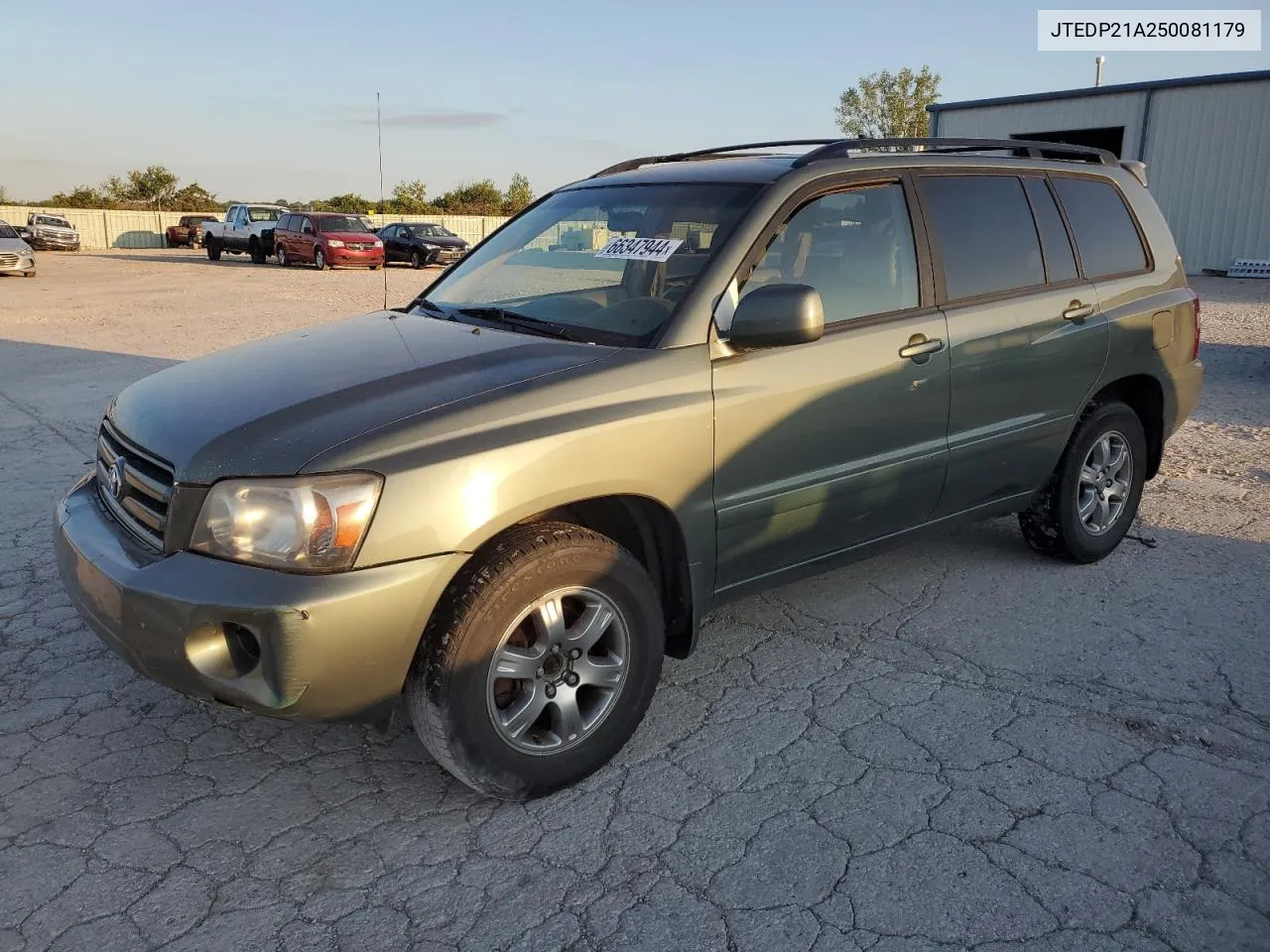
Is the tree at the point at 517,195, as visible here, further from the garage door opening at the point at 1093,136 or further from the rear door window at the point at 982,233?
the rear door window at the point at 982,233

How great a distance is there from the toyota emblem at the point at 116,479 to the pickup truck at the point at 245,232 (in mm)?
30120

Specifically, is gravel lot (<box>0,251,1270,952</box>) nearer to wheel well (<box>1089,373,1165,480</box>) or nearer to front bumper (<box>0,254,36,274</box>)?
wheel well (<box>1089,373,1165,480</box>)

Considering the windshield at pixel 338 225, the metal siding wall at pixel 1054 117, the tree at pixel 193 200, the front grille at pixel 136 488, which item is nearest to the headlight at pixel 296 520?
the front grille at pixel 136 488

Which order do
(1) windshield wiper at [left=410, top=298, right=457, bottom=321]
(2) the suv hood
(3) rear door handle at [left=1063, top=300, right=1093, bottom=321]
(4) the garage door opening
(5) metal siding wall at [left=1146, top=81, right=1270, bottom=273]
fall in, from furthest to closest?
1. (4) the garage door opening
2. (5) metal siding wall at [left=1146, top=81, right=1270, bottom=273]
3. (3) rear door handle at [left=1063, top=300, right=1093, bottom=321]
4. (1) windshield wiper at [left=410, top=298, right=457, bottom=321]
5. (2) the suv hood

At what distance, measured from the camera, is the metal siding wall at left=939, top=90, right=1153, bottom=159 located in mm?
23875

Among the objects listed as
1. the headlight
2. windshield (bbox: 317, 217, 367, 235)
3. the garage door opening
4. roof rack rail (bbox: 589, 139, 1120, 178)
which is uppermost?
the garage door opening

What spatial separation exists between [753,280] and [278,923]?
2328 millimetres

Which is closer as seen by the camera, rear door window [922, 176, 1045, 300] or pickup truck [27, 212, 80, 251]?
rear door window [922, 176, 1045, 300]

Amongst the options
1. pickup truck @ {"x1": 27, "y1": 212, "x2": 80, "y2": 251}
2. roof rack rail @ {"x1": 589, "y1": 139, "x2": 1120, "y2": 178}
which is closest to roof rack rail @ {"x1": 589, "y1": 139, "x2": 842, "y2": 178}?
roof rack rail @ {"x1": 589, "y1": 139, "x2": 1120, "y2": 178}

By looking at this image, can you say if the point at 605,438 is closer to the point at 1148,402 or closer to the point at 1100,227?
the point at 1100,227

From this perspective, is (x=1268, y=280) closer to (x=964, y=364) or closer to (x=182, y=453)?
(x=964, y=364)

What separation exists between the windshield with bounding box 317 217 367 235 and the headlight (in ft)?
87.3

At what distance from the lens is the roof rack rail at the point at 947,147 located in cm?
371

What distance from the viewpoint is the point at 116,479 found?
3049mm
